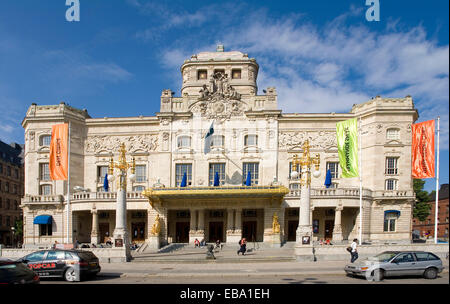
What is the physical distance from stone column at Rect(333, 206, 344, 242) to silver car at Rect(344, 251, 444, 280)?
21.8m

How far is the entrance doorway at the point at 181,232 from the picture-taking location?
41969 mm

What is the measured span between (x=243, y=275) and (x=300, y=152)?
88.0 feet

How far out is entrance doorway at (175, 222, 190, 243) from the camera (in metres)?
42.0

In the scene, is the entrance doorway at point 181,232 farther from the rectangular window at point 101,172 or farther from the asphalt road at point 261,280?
the asphalt road at point 261,280

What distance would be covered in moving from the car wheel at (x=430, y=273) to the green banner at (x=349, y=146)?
568 inches

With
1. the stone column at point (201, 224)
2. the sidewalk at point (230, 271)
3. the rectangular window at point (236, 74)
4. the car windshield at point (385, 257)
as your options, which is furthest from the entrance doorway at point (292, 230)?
the car windshield at point (385, 257)

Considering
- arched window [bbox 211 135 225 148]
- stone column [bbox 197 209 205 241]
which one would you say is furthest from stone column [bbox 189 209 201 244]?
arched window [bbox 211 135 225 148]

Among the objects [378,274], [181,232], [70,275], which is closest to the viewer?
[378,274]

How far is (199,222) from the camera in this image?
127 ft

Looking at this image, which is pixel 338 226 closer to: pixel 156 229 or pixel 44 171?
pixel 156 229

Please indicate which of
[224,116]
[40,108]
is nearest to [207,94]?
[224,116]

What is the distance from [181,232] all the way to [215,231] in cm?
458

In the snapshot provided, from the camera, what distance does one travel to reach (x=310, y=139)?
42.2 m

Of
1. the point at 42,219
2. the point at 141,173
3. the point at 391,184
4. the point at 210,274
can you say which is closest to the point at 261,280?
the point at 210,274
